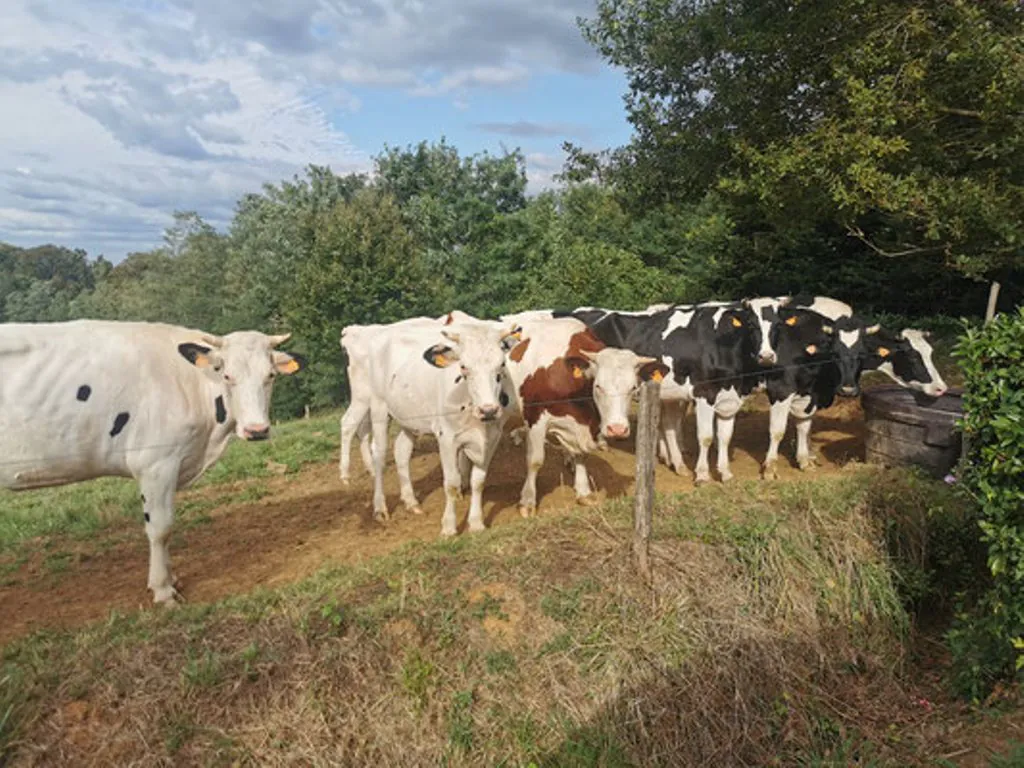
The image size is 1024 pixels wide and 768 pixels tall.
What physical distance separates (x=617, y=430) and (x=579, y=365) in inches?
53.2

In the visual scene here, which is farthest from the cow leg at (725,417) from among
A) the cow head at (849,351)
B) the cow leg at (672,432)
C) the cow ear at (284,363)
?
the cow ear at (284,363)

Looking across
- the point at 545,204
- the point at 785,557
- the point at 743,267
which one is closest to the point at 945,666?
the point at 785,557

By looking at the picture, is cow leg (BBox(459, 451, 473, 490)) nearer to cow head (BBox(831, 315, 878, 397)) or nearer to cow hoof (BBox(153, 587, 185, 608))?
cow hoof (BBox(153, 587, 185, 608))

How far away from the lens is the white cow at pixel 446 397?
7.36m

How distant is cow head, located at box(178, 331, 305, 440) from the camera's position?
6.51m

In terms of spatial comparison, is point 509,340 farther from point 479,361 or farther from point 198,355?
point 198,355

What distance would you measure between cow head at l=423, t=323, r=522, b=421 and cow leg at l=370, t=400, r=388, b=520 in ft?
6.96

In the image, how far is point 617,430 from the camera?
768 cm

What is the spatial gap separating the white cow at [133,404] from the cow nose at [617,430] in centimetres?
380

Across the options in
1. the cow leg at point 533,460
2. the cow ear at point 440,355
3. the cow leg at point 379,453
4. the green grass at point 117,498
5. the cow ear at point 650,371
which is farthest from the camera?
the green grass at point 117,498

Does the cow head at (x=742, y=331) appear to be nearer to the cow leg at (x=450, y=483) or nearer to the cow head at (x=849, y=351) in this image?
the cow head at (x=849, y=351)

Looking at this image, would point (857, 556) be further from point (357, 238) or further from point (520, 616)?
point (357, 238)

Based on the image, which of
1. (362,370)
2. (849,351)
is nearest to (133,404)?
(362,370)

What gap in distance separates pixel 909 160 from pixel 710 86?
443 centimetres
